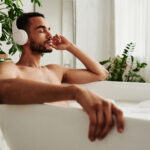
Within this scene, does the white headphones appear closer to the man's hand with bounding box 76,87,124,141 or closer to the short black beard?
the short black beard

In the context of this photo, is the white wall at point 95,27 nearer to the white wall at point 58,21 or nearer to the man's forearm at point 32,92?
the white wall at point 58,21

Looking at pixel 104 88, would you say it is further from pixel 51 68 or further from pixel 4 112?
pixel 4 112

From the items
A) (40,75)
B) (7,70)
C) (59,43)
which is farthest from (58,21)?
(7,70)

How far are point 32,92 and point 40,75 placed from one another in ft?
2.23

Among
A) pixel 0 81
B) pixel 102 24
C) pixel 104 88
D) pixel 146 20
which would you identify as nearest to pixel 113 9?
pixel 102 24

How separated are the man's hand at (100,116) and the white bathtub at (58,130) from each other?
0.08ft

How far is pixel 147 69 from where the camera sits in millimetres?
2883

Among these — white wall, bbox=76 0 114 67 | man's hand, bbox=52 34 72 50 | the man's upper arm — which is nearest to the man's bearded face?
man's hand, bbox=52 34 72 50

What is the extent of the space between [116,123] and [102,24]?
296cm

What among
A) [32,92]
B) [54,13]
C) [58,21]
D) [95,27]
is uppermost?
[54,13]

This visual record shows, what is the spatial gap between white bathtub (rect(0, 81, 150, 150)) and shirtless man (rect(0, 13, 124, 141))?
1.2 inches

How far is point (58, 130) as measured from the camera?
2.69 feet

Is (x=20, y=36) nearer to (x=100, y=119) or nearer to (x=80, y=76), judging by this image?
(x=80, y=76)

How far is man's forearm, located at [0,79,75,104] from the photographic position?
0.79 meters
